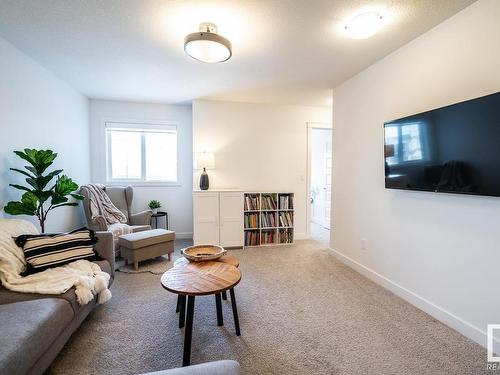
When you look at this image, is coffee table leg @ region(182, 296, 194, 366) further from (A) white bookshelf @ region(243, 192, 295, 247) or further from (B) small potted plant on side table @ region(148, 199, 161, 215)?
(B) small potted plant on side table @ region(148, 199, 161, 215)

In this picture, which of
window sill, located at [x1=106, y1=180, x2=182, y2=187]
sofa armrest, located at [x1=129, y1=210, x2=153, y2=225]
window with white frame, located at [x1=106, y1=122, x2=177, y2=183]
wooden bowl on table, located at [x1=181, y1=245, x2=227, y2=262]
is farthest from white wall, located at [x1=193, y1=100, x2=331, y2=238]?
wooden bowl on table, located at [x1=181, y1=245, x2=227, y2=262]

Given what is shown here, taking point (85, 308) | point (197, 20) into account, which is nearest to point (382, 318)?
point (85, 308)

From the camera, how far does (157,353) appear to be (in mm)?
1603

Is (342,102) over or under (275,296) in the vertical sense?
over

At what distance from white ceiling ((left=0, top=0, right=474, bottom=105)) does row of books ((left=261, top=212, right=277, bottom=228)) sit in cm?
202

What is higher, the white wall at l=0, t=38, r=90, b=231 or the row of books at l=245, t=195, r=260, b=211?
the white wall at l=0, t=38, r=90, b=231

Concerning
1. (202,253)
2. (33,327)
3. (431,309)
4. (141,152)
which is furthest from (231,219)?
(33,327)

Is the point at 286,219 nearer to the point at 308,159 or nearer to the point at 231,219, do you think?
the point at 231,219

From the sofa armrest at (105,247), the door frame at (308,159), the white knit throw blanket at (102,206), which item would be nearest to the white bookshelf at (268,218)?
the door frame at (308,159)

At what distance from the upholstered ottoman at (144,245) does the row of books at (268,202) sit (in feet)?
5.16

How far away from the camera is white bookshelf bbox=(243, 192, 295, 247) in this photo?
4.03 metres

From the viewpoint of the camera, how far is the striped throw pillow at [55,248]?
1841 millimetres

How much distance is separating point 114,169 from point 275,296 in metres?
3.63

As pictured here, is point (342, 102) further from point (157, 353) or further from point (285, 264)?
point (157, 353)
